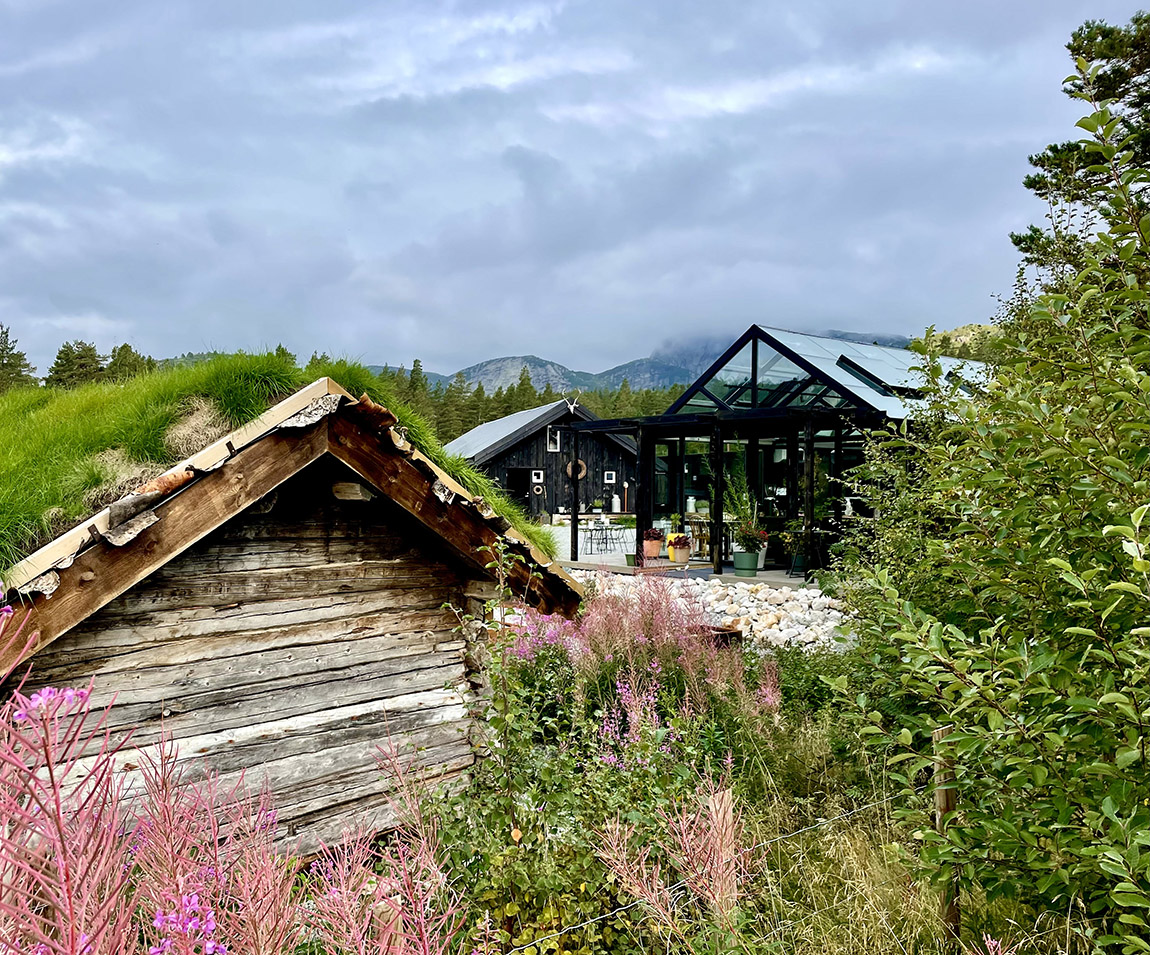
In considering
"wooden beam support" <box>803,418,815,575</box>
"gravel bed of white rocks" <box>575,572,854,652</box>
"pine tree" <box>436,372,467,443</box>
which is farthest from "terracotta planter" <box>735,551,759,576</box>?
"pine tree" <box>436,372,467,443</box>

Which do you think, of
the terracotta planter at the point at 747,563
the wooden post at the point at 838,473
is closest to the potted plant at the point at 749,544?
the terracotta planter at the point at 747,563

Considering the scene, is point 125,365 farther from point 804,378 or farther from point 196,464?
point 804,378

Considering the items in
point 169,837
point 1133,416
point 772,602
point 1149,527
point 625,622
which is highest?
point 1133,416

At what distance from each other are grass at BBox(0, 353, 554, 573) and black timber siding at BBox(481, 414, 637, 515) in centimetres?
2592

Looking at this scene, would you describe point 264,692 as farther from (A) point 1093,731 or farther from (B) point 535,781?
(A) point 1093,731

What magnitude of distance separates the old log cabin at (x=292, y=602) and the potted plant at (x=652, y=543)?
13.0 meters

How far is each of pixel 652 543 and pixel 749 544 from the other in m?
2.24

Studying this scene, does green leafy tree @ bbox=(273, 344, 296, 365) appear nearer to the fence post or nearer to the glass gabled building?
the fence post

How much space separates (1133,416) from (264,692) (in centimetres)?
322

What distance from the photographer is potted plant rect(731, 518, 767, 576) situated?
15.1m

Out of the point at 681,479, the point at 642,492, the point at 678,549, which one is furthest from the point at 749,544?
the point at 681,479

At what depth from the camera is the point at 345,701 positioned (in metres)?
3.29

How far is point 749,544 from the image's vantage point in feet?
51.0

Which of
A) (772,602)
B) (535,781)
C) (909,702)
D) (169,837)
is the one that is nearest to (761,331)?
(772,602)
